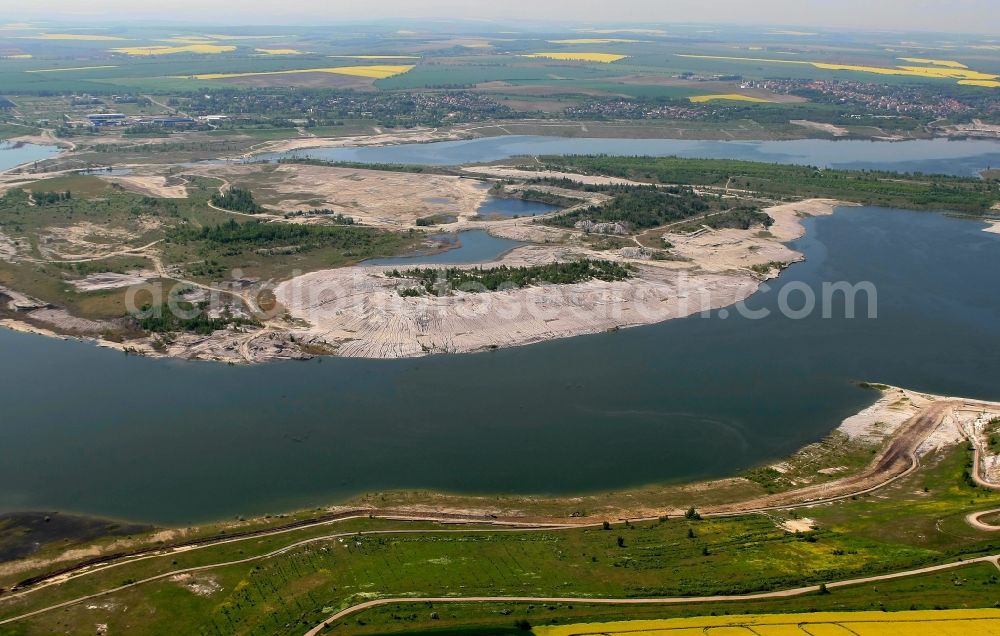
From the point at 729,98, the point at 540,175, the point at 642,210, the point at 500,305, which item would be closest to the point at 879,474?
the point at 500,305

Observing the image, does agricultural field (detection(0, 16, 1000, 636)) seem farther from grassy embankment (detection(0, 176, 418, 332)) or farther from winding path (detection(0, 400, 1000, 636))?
grassy embankment (detection(0, 176, 418, 332))

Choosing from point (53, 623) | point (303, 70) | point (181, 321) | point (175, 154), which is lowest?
point (53, 623)

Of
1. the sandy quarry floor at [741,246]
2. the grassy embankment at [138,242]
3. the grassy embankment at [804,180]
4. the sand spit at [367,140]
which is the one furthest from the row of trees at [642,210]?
the sand spit at [367,140]

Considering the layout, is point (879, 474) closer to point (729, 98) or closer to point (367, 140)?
point (367, 140)

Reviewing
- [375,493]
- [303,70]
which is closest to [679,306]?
[375,493]

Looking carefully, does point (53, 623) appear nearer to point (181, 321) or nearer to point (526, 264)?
point (181, 321)

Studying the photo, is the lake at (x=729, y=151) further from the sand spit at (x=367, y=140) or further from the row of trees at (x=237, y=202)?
the row of trees at (x=237, y=202)

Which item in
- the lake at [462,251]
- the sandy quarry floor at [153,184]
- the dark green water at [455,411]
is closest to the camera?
the dark green water at [455,411]

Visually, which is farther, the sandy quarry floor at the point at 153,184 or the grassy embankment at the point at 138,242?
the sandy quarry floor at the point at 153,184
